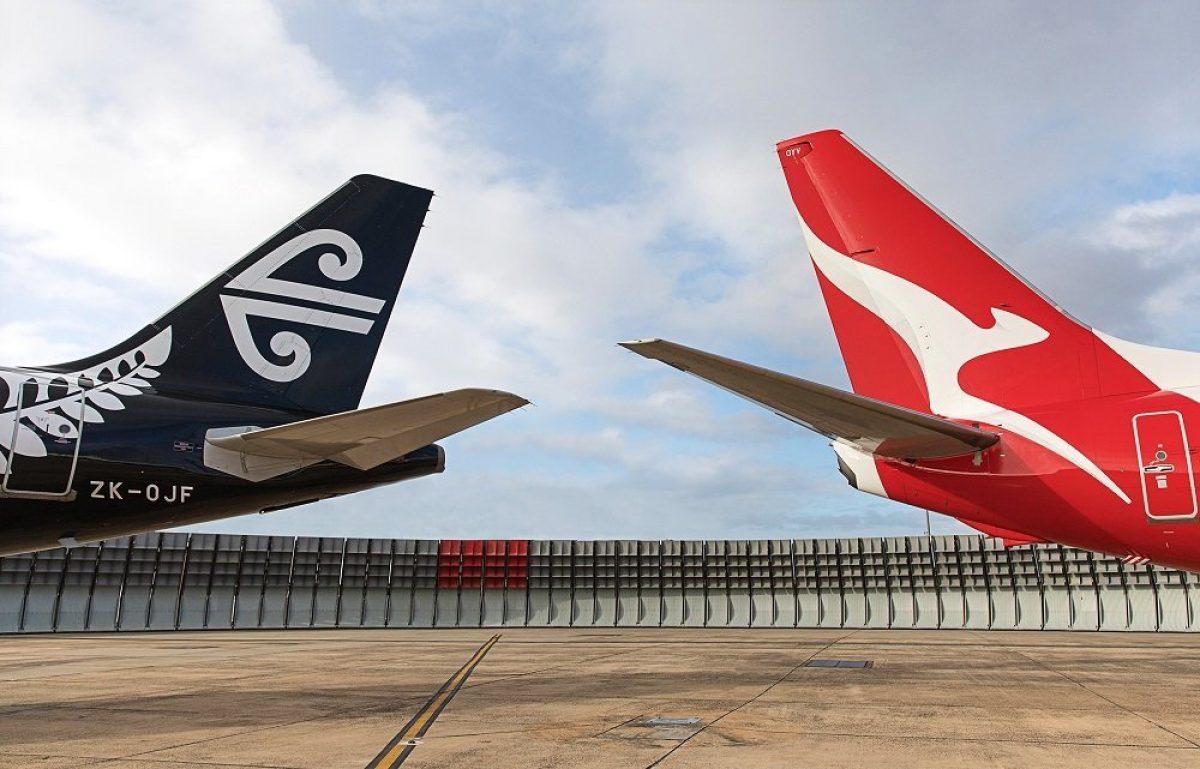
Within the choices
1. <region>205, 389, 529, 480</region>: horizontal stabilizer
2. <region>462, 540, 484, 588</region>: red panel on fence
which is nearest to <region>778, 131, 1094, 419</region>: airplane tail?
<region>205, 389, 529, 480</region>: horizontal stabilizer

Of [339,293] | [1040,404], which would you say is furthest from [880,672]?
[339,293]

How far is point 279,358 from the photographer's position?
11.3 m

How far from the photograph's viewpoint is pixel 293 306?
1143 centimetres

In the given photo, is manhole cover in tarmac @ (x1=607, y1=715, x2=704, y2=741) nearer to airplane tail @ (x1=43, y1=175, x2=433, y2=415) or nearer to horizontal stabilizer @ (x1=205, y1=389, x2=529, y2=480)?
horizontal stabilizer @ (x1=205, y1=389, x2=529, y2=480)

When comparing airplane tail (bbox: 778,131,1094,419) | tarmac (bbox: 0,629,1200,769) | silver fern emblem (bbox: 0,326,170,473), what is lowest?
tarmac (bbox: 0,629,1200,769)

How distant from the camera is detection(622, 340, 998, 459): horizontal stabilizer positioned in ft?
21.6

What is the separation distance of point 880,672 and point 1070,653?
9099 millimetres

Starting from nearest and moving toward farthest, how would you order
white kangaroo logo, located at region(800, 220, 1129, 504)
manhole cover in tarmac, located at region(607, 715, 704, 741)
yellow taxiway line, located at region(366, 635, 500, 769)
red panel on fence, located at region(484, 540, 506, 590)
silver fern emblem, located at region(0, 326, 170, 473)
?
yellow taxiway line, located at region(366, 635, 500, 769) < manhole cover in tarmac, located at region(607, 715, 704, 741) < silver fern emblem, located at region(0, 326, 170, 473) < white kangaroo logo, located at region(800, 220, 1129, 504) < red panel on fence, located at region(484, 540, 506, 590)

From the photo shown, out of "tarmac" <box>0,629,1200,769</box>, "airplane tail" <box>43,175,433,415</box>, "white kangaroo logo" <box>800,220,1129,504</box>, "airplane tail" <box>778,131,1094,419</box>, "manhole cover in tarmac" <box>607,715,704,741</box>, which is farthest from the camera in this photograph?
"airplane tail" <box>43,175,433,415</box>

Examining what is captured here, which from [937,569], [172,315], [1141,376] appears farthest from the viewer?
[937,569]

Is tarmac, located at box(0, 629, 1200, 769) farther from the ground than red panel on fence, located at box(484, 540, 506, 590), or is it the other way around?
red panel on fence, located at box(484, 540, 506, 590)

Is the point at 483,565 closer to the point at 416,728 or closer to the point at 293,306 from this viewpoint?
the point at 293,306

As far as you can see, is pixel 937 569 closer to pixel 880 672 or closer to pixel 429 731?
pixel 880 672

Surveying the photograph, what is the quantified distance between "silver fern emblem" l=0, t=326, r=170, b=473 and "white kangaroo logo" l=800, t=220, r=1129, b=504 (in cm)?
959
